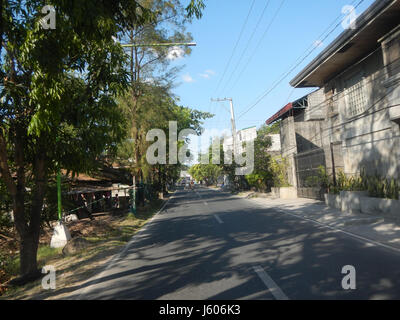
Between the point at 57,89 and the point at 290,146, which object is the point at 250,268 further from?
the point at 290,146

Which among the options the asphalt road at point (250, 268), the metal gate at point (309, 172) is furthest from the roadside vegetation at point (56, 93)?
the metal gate at point (309, 172)

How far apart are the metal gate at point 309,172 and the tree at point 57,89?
16.5m

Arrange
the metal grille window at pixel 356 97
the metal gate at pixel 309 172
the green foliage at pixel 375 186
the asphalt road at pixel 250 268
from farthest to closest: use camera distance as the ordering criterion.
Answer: the metal gate at pixel 309 172, the metal grille window at pixel 356 97, the green foliage at pixel 375 186, the asphalt road at pixel 250 268

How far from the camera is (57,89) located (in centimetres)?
563

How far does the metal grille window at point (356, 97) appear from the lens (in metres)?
17.5

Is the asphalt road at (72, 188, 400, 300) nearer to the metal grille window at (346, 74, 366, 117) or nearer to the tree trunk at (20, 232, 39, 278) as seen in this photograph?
the tree trunk at (20, 232, 39, 278)

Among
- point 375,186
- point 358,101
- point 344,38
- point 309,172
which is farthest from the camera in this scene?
point 309,172

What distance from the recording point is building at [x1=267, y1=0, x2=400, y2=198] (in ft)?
45.8

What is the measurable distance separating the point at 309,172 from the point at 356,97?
6486mm

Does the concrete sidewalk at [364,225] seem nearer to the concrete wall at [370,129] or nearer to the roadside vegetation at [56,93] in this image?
the concrete wall at [370,129]

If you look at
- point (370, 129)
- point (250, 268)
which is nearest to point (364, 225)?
point (250, 268)

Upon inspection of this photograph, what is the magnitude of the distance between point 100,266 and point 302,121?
897 inches

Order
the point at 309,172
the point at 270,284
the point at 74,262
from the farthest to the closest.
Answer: the point at 309,172 < the point at 74,262 < the point at 270,284

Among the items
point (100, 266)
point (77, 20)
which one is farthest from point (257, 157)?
point (77, 20)
